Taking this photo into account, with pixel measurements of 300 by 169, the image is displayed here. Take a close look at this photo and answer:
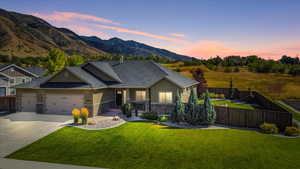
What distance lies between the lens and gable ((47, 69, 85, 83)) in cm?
2256

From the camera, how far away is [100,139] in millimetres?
14258

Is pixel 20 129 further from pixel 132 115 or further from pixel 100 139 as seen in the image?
pixel 132 115

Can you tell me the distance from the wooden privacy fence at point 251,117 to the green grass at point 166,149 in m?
1.59

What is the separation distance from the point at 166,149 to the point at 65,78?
15.3m

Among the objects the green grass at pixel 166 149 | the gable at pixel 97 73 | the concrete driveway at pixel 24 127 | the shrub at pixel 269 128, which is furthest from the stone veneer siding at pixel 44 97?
the shrub at pixel 269 128

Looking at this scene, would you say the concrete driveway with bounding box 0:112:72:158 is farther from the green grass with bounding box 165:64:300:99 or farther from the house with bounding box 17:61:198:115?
the green grass with bounding box 165:64:300:99

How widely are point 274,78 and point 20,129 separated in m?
72.2

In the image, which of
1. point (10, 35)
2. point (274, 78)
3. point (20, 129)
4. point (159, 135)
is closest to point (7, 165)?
point (20, 129)

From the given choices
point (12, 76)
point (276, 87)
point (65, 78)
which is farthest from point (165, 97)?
point (276, 87)

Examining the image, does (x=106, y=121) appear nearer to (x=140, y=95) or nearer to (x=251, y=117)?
(x=140, y=95)

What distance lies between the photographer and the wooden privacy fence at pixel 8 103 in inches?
968

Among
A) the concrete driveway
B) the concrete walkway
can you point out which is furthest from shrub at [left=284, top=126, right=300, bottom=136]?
the concrete driveway

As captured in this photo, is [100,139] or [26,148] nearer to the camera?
[26,148]

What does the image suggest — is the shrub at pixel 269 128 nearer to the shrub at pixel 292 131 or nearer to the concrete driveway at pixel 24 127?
the shrub at pixel 292 131
